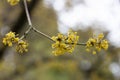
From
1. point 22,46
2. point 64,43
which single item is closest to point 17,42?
point 22,46

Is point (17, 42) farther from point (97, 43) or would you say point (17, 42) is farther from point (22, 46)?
point (97, 43)

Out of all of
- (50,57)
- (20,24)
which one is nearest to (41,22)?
(50,57)

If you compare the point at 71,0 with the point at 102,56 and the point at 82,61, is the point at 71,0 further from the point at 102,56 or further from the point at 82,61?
the point at 102,56

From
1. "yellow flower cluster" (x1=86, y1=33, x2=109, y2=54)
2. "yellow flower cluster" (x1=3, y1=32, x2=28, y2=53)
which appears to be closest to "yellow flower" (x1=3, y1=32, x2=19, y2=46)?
"yellow flower cluster" (x1=3, y1=32, x2=28, y2=53)

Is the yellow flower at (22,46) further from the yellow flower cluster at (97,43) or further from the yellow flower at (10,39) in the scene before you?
the yellow flower cluster at (97,43)

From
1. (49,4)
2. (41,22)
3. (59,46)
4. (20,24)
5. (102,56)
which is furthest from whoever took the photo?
(41,22)

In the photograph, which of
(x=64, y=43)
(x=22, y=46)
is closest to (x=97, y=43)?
(x=64, y=43)

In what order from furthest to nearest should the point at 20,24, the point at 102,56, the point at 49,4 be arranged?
1. the point at 49,4
2. the point at 102,56
3. the point at 20,24

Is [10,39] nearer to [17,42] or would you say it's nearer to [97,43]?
[17,42]
